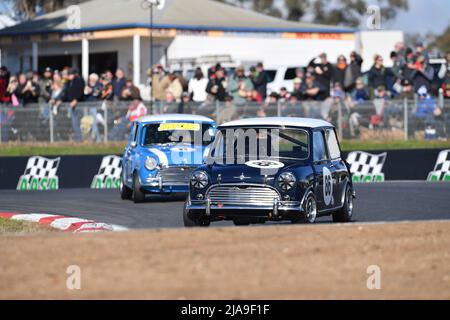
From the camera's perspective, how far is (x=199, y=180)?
14.0m

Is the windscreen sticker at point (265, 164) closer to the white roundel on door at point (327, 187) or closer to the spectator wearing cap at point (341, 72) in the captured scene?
the white roundel on door at point (327, 187)

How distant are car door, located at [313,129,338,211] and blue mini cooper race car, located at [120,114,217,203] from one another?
400 centimetres

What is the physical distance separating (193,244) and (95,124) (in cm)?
1457

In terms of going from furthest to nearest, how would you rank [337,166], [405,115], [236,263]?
[405,115] → [337,166] → [236,263]

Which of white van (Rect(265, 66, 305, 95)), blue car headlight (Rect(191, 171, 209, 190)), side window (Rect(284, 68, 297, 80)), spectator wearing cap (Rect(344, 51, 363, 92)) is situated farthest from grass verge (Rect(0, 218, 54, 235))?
side window (Rect(284, 68, 297, 80))

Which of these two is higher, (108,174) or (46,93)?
(46,93)

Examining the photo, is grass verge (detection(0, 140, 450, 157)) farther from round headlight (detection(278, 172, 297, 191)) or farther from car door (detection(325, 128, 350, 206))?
round headlight (detection(278, 172, 297, 191))

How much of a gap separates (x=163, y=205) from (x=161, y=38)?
21502 millimetres

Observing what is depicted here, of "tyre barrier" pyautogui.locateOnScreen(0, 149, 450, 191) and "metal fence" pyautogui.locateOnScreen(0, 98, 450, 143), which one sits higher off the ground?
"metal fence" pyautogui.locateOnScreen(0, 98, 450, 143)

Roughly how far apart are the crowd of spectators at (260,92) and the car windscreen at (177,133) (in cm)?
573

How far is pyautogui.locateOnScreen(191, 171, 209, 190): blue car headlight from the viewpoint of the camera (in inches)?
548

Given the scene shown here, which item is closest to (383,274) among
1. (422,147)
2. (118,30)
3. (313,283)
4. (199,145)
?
(313,283)

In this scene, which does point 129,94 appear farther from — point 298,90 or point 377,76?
point 377,76

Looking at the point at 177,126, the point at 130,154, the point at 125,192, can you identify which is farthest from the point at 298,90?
A: the point at 125,192
